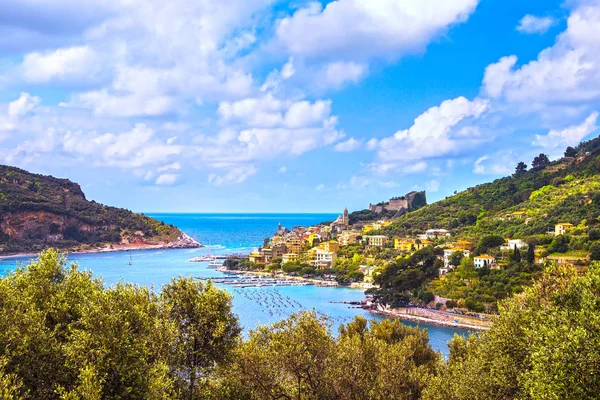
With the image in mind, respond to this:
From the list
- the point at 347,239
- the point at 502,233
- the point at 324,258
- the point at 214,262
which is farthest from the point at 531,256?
the point at 214,262

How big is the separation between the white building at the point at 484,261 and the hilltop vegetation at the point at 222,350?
122 feet

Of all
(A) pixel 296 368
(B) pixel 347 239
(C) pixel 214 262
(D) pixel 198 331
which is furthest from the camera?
(C) pixel 214 262

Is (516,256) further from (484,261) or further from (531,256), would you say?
(484,261)

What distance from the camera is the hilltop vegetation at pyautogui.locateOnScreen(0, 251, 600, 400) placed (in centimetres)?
1018

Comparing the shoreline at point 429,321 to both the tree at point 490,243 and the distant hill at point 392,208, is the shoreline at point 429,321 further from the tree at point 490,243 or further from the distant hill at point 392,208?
the distant hill at point 392,208

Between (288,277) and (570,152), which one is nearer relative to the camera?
(288,277)

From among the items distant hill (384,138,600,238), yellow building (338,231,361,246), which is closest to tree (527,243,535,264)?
distant hill (384,138,600,238)

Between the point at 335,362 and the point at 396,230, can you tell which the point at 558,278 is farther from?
the point at 396,230

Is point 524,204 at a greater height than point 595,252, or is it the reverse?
point 524,204

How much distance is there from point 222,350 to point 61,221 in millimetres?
118728

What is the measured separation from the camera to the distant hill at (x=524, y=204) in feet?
209

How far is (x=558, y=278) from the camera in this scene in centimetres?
1421

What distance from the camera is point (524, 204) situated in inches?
3155

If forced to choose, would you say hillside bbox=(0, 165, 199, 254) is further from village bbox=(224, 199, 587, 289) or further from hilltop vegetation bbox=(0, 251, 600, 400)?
hilltop vegetation bbox=(0, 251, 600, 400)
